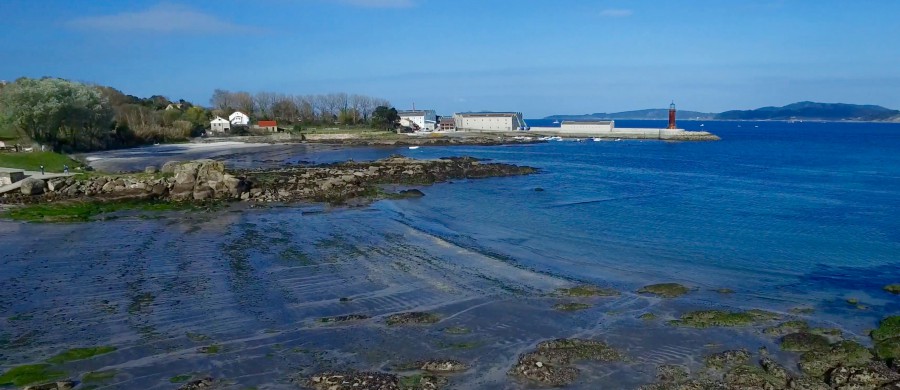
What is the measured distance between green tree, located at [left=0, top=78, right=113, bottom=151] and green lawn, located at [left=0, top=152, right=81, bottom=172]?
13.2m

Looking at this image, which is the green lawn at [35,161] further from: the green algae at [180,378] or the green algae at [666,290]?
the green algae at [666,290]

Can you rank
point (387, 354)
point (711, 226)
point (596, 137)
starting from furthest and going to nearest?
point (596, 137) < point (711, 226) < point (387, 354)

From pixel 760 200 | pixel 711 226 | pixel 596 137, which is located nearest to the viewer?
pixel 711 226

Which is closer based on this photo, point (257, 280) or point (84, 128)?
point (257, 280)

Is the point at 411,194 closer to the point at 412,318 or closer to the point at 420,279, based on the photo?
the point at 420,279

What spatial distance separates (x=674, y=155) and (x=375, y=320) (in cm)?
6296

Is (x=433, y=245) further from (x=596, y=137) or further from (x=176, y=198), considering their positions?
(x=596, y=137)

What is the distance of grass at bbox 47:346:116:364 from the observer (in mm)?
10078

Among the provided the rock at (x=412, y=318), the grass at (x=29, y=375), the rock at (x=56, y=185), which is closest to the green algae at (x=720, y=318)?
the rock at (x=412, y=318)

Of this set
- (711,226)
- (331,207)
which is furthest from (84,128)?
(711,226)

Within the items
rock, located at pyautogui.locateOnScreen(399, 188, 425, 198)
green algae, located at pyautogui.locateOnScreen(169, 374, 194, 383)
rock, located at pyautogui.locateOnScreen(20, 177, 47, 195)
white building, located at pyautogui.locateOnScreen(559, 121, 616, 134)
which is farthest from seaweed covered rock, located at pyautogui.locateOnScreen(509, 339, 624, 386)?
white building, located at pyautogui.locateOnScreen(559, 121, 616, 134)

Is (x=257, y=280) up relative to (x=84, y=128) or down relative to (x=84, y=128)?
down

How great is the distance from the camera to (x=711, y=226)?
2481 centimetres

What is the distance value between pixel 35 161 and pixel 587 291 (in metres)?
34.2
